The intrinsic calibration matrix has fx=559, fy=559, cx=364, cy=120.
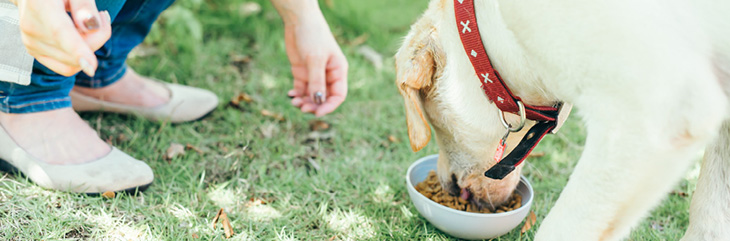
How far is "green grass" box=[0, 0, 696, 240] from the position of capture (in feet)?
6.48

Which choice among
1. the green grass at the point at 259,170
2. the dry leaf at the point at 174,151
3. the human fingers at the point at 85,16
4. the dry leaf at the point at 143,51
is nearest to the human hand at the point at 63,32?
the human fingers at the point at 85,16

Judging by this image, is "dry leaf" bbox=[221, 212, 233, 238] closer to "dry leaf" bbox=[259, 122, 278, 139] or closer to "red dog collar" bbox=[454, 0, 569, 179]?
"dry leaf" bbox=[259, 122, 278, 139]

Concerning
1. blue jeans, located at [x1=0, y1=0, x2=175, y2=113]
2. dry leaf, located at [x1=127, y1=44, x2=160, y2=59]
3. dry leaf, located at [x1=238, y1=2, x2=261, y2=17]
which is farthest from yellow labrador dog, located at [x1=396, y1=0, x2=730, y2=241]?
dry leaf, located at [x1=238, y1=2, x2=261, y2=17]

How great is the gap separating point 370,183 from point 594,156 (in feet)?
3.68

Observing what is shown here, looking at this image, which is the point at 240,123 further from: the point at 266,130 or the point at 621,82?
the point at 621,82

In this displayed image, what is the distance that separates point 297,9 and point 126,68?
1.03 meters

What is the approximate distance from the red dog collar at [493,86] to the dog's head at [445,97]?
0.05 metres

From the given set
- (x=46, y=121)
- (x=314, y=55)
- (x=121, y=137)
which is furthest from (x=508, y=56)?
(x=121, y=137)

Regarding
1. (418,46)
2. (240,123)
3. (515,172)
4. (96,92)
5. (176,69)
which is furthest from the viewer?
(176,69)

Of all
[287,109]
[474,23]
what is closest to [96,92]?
[287,109]

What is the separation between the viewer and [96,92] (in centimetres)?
265

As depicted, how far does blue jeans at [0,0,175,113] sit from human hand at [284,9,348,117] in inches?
25.0

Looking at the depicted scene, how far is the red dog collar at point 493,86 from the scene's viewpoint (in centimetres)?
166

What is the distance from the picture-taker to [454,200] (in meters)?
2.03
